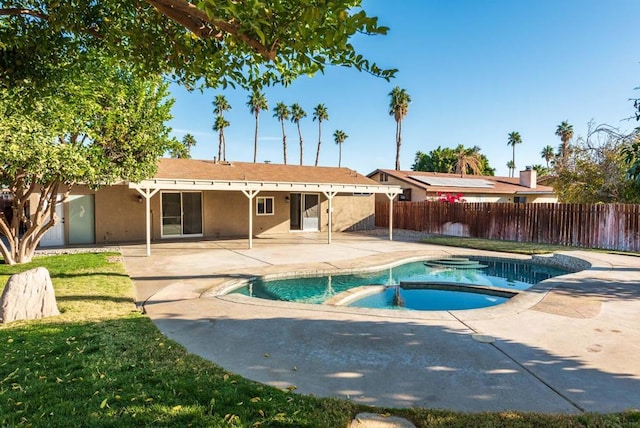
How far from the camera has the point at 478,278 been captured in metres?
10.7

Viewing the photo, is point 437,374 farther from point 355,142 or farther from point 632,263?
point 355,142

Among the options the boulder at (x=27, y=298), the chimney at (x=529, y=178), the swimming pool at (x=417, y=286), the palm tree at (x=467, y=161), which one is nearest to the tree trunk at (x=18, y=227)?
the boulder at (x=27, y=298)

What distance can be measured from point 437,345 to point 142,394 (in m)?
3.27

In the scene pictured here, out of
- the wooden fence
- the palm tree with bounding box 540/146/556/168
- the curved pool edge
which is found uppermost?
the palm tree with bounding box 540/146/556/168

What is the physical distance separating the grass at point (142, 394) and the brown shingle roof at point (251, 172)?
41.2 ft

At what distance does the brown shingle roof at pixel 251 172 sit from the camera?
17.7m

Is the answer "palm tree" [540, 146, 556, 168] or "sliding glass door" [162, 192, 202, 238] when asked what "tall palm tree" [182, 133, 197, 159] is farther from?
"palm tree" [540, 146, 556, 168]

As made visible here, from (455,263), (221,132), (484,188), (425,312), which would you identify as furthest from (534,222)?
(221,132)

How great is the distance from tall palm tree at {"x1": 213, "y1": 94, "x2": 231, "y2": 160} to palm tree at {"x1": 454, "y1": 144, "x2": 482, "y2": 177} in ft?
90.5

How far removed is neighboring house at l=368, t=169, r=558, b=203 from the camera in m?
26.4

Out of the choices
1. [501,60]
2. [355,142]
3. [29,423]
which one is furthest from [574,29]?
[355,142]

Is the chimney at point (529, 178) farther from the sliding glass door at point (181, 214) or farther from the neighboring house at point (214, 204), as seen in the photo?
the sliding glass door at point (181, 214)

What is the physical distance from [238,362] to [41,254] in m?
12.1

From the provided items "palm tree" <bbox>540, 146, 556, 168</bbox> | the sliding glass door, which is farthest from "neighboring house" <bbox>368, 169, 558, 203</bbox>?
"palm tree" <bbox>540, 146, 556, 168</bbox>
